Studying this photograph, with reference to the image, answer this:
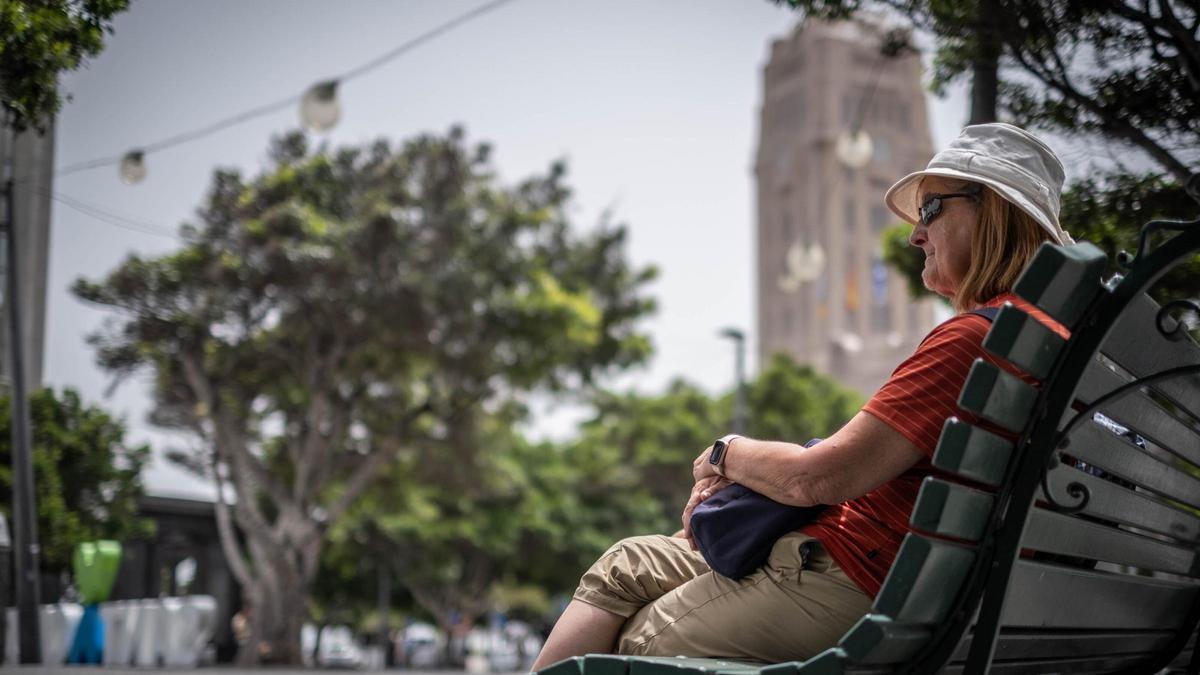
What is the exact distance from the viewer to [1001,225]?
2.14 meters

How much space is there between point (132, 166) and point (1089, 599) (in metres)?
16.2

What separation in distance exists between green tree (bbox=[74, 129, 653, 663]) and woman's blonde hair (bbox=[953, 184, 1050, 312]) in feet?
70.5

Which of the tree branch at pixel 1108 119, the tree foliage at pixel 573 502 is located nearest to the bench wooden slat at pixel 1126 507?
the tree branch at pixel 1108 119

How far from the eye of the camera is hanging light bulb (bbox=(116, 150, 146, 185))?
16281mm

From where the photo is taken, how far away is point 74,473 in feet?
63.7

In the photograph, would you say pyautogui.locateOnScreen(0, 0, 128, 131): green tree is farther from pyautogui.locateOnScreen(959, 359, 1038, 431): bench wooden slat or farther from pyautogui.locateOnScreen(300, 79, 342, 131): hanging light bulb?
pyautogui.locateOnScreen(300, 79, 342, 131): hanging light bulb

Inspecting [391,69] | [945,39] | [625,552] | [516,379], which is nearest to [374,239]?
[516,379]

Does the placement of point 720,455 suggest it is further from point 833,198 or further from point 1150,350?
point 833,198

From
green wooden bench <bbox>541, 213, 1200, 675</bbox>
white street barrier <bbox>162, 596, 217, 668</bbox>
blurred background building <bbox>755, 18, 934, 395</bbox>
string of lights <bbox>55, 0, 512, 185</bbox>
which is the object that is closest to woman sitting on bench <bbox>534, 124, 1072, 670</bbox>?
green wooden bench <bbox>541, 213, 1200, 675</bbox>

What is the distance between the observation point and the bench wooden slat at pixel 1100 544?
178 cm

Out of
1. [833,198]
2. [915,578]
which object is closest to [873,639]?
[915,578]

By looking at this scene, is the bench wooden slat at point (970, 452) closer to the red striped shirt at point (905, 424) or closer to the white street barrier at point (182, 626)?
the red striped shirt at point (905, 424)

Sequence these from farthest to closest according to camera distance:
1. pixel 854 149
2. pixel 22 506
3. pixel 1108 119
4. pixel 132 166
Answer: pixel 854 149 < pixel 132 166 < pixel 22 506 < pixel 1108 119

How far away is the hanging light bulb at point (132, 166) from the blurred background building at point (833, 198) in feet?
319
